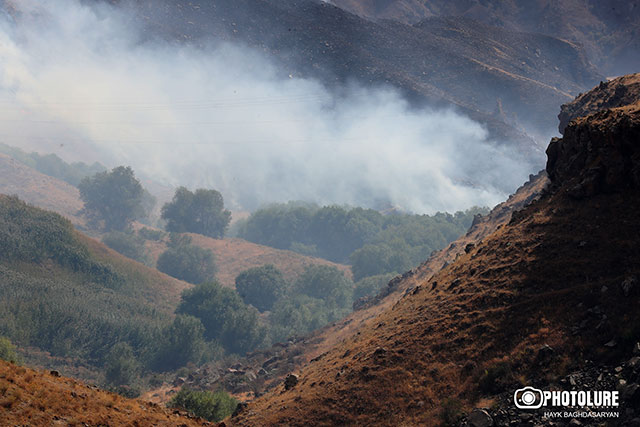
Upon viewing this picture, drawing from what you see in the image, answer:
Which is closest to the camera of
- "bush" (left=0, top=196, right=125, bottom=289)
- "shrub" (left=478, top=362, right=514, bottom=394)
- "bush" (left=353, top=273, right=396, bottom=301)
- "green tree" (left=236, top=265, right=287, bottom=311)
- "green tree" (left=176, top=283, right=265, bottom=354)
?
"shrub" (left=478, top=362, right=514, bottom=394)

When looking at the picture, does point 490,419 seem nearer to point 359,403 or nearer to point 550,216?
point 359,403

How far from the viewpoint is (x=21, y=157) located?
18950 centimetres

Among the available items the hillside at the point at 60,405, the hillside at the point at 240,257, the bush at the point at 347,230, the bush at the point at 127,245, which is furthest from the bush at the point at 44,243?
the hillside at the point at 60,405

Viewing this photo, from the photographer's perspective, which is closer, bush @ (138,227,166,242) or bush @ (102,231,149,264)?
bush @ (102,231,149,264)

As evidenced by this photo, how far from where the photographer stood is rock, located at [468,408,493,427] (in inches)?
591

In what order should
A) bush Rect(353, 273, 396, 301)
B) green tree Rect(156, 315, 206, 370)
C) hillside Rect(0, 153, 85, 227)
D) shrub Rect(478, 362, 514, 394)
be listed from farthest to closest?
hillside Rect(0, 153, 85, 227) → bush Rect(353, 273, 396, 301) → green tree Rect(156, 315, 206, 370) → shrub Rect(478, 362, 514, 394)

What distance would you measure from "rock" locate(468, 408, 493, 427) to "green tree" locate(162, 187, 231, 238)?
511ft

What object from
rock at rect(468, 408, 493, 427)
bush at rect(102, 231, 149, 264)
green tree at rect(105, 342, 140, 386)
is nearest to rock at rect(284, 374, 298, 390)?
rock at rect(468, 408, 493, 427)

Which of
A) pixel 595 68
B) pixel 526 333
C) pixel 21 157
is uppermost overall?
Answer: pixel 595 68

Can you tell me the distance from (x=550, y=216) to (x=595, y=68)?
191710mm

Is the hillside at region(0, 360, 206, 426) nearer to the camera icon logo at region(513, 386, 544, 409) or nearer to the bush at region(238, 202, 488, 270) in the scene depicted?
the camera icon logo at region(513, 386, 544, 409)

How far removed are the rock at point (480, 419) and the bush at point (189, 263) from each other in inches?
4711

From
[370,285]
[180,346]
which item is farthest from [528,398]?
[370,285]

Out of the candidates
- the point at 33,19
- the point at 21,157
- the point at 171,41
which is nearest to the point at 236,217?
the point at 171,41
